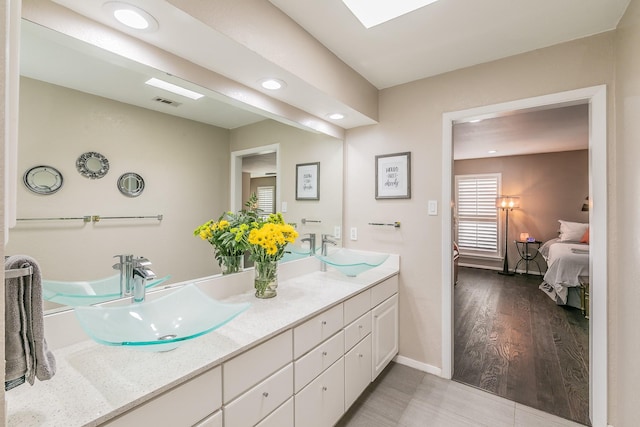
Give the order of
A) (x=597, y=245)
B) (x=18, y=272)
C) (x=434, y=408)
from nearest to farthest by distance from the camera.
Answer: (x=18, y=272)
(x=597, y=245)
(x=434, y=408)

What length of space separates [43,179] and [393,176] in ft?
7.23

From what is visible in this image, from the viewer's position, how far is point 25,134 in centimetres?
105

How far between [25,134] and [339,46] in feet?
5.56

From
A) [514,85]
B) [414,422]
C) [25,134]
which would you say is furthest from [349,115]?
[414,422]

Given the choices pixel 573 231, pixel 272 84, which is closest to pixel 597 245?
pixel 272 84

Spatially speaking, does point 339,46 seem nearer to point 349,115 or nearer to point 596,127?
point 349,115

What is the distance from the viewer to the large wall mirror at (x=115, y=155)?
1090 millimetres

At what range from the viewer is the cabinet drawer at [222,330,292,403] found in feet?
3.56

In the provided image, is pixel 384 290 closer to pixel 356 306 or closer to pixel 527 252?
pixel 356 306

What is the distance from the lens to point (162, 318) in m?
1.31

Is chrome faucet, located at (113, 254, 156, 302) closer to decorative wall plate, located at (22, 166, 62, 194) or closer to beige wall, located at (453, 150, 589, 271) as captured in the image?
decorative wall plate, located at (22, 166, 62, 194)

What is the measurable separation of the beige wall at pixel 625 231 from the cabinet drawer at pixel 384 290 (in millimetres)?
1308

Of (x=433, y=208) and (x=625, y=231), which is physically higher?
(x=433, y=208)

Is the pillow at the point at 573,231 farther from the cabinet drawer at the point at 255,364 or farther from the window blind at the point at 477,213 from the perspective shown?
the cabinet drawer at the point at 255,364
